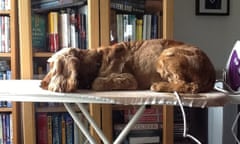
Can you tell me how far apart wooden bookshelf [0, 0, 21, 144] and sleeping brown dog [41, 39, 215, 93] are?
0.41 meters

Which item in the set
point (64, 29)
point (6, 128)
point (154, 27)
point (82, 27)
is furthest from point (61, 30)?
point (6, 128)

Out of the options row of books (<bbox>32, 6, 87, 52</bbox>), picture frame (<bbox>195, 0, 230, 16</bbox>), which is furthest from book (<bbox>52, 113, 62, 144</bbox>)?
picture frame (<bbox>195, 0, 230, 16</bbox>)

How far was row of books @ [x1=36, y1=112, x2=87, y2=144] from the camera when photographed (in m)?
1.60

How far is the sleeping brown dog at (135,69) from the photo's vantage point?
1.19m

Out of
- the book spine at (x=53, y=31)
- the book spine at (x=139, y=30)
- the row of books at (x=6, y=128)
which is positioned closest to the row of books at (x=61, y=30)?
the book spine at (x=53, y=31)

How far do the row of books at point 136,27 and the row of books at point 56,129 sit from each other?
Result: 49 cm

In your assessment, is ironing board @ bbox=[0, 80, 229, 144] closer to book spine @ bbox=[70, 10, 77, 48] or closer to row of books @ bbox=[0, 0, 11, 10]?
book spine @ bbox=[70, 10, 77, 48]

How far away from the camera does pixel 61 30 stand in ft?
5.32

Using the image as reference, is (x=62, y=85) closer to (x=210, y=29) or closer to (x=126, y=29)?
(x=126, y=29)

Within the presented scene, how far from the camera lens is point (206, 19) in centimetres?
198

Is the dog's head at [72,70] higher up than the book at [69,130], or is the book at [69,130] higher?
the dog's head at [72,70]

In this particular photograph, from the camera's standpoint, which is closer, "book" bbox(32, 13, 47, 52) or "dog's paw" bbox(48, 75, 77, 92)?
"dog's paw" bbox(48, 75, 77, 92)

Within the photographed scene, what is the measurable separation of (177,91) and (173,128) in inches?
20.9

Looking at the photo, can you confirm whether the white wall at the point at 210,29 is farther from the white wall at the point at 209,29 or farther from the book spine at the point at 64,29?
the book spine at the point at 64,29
